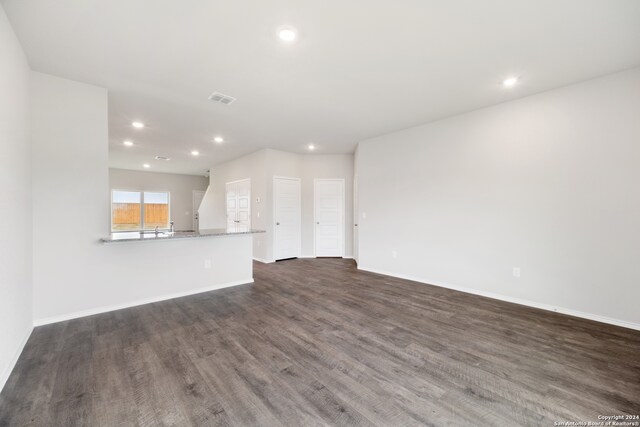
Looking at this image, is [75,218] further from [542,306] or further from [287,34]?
[542,306]

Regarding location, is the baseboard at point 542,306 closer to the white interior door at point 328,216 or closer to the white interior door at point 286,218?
the white interior door at point 328,216

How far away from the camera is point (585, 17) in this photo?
2.00 meters

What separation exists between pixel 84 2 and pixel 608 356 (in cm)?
500

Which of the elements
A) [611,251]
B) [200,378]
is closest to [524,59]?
[611,251]

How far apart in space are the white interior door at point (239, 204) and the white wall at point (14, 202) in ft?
14.0

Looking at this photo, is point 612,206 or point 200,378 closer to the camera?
point 200,378

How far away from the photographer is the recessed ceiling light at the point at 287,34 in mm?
2132

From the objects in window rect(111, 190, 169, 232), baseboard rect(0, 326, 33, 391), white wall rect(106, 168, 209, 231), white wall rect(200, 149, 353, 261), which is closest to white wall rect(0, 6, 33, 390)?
baseboard rect(0, 326, 33, 391)

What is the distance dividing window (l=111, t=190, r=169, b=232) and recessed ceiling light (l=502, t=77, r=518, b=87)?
429 inches

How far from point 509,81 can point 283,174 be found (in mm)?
4578

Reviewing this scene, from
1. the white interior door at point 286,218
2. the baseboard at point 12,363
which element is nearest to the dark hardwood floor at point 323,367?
the baseboard at point 12,363

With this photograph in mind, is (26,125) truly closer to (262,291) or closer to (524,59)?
(262,291)

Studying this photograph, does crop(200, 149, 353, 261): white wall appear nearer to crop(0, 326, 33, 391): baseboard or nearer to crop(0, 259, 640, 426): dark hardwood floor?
crop(0, 259, 640, 426): dark hardwood floor

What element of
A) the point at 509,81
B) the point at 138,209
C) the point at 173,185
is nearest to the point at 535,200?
the point at 509,81
